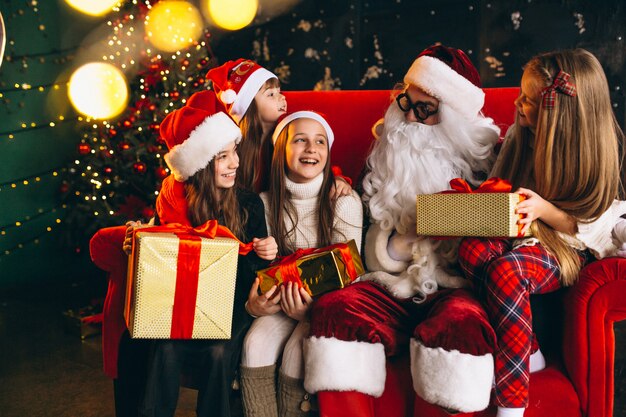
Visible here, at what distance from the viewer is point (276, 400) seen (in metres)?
2.07

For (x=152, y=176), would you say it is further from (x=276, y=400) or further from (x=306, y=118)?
(x=276, y=400)

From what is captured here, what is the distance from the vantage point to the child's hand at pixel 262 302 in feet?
7.07

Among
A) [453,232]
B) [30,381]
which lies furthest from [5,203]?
[453,232]

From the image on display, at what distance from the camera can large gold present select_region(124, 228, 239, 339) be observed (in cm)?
196

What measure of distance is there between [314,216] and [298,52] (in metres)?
3.15

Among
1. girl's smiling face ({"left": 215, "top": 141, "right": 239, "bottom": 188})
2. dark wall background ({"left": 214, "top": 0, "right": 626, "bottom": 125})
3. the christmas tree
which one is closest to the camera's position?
girl's smiling face ({"left": 215, "top": 141, "right": 239, "bottom": 188})

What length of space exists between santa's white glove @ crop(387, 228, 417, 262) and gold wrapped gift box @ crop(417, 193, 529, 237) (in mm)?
221

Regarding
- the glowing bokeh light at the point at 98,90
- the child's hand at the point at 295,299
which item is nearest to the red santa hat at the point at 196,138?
the child's hand at the point at 295,299

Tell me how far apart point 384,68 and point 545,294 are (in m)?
3.24

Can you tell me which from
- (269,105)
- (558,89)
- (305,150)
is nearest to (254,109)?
(269,105)

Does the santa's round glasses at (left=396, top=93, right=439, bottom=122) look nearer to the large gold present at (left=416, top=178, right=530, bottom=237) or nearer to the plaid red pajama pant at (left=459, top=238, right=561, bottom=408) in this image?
the large gold present at (left=416, top=178, right=530, bottom=237)

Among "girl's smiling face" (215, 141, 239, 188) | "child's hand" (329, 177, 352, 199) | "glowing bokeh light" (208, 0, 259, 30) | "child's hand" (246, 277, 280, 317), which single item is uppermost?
"glowing bokeh light" (208, 0, 259, 30)

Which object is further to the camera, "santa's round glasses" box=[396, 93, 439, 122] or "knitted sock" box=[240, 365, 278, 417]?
"santa's round glasses" box=[396, 93, 439, 122]

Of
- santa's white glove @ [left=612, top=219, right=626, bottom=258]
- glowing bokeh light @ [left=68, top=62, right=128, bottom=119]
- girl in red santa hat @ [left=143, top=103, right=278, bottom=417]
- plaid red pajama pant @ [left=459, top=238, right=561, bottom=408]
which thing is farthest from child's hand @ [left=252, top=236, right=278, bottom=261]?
glowing bokeh light @ [left=68, top=62, right=128, bottom=119]
